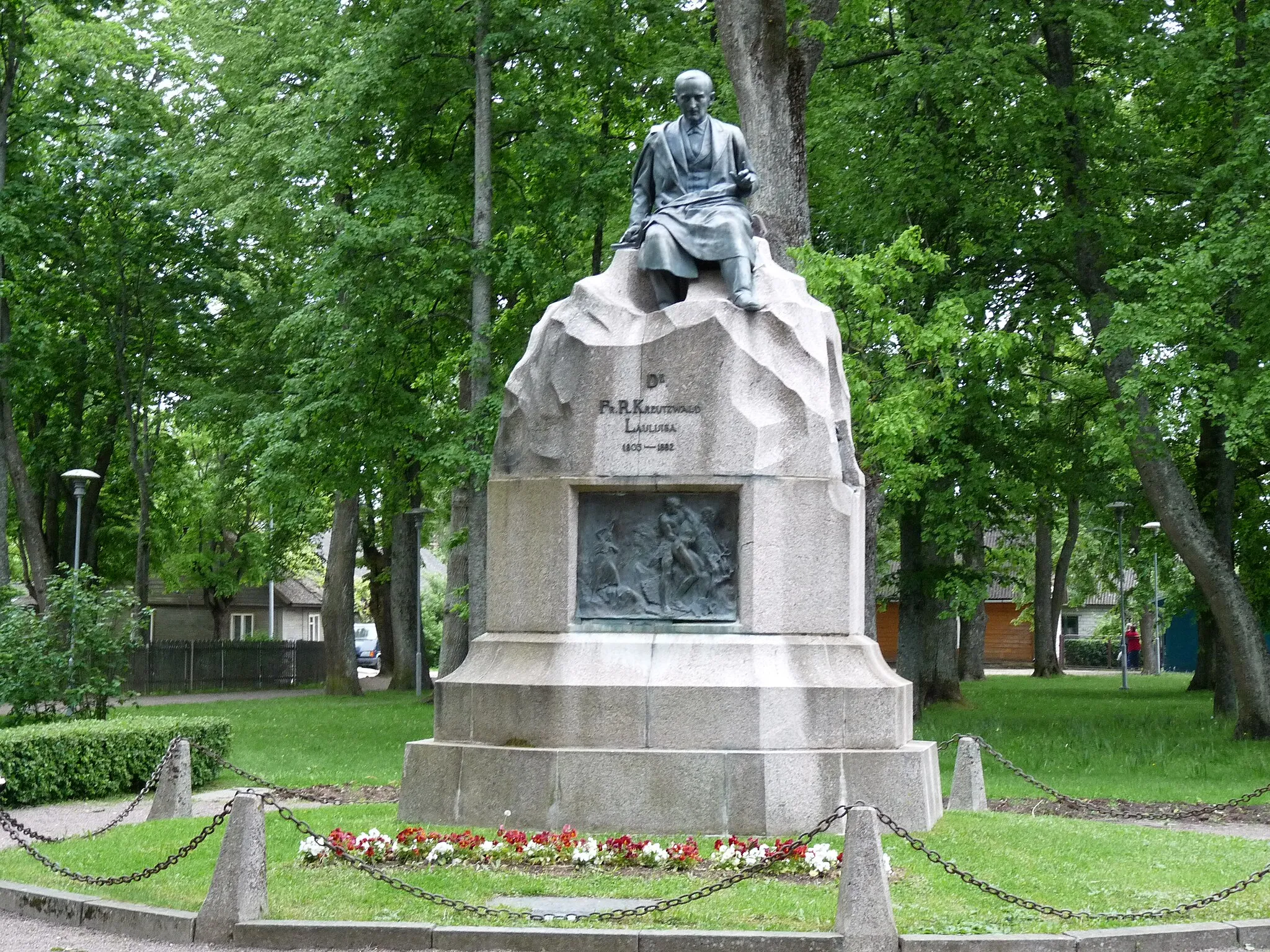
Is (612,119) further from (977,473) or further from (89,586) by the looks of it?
(89,586)

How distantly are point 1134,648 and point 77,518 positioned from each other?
5043 centimetres

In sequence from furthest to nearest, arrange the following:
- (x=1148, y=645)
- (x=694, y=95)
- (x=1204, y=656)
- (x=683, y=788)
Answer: (x=1148, y=645) → (x=1204, y=656) → (x=694, y=95) → (x=683, y=788)

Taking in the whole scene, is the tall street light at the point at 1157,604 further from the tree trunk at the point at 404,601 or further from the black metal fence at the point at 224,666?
the black metal fence at the point at 224,666

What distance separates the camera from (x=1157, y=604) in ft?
158

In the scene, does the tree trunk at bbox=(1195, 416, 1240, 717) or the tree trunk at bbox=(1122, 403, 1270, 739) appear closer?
the tree trunk at bbox=(1122, 403, 1270, 739)

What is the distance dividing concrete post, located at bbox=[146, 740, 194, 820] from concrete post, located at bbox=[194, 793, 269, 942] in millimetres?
5271

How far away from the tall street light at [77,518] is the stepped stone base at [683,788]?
992 cm

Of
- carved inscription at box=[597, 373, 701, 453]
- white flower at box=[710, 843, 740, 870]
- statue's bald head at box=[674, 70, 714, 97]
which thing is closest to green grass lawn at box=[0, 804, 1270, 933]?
white flower at box=[710, 843, 740, 870]

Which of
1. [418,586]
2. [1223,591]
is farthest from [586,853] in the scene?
[418,586]

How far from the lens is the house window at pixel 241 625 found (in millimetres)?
64938

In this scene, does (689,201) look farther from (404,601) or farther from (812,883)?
(404,601)

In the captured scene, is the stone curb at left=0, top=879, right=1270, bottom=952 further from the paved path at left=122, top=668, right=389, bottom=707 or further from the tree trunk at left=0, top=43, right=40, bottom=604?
the paved path at left=122, top=668, right=389, bottom=707

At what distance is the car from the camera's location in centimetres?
6988

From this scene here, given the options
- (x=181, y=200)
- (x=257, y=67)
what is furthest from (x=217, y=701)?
(x=257, y=67)
